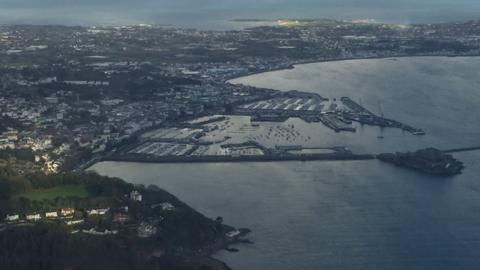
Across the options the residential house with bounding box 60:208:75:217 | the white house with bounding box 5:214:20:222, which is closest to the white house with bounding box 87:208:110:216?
the residential house with bounding box 60:208:75:217

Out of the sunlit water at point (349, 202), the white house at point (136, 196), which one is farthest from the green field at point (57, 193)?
the sunlit water at point (349, 202)

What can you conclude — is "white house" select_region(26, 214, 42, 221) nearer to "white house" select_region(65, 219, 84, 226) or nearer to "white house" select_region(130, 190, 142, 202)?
"white house" select_region(65, 219, 84, 226)

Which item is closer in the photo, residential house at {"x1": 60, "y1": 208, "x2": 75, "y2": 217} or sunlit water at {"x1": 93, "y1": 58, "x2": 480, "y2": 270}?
sunlit water at {"x1": 93, "y1": 58, "x2": 480, "y2": 270}

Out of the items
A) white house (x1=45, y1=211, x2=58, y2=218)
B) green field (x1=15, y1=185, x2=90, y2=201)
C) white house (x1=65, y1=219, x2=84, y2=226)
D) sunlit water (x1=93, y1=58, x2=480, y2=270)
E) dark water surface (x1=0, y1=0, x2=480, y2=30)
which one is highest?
dark water surface (x1=0, y1=0, x2=480, y2=30)

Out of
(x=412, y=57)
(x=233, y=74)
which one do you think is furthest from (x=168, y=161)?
(x=412, y=57)

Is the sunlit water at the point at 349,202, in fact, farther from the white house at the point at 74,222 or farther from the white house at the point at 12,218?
the white house at the point at 12,218

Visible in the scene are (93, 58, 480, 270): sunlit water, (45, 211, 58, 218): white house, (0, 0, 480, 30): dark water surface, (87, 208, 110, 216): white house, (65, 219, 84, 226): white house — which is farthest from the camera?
(0, 0, 480, 30): dark water surface
